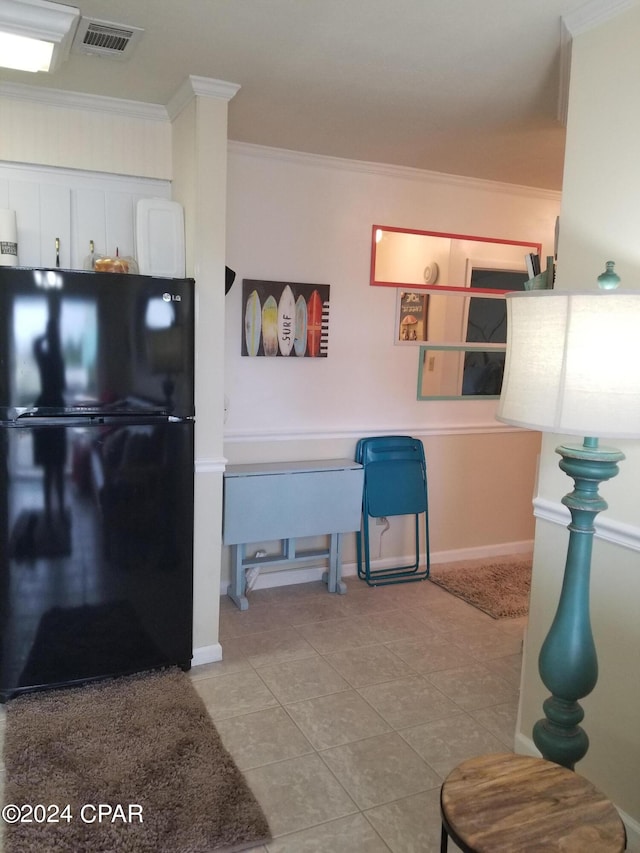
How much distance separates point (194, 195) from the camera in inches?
106

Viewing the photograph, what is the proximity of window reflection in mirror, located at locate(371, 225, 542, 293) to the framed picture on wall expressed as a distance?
6 centimetres

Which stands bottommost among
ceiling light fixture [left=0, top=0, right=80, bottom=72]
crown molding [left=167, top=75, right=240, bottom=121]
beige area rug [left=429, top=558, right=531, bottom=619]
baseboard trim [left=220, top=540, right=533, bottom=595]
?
beige area rug [left=429, top=558, right=531, bottom=619]

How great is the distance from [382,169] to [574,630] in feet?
9.64

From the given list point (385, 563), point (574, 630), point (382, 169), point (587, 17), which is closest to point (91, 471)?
point (574, 630)

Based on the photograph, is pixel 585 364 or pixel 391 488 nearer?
pixel 585 364

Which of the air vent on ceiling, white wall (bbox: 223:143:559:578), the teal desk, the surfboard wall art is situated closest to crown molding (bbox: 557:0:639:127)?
the air vent on ceiling

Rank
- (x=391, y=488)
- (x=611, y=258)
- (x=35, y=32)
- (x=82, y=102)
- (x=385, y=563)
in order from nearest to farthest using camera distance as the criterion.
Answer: (x=611, y=258) → (x=35, y=32) → (x=82, y=102) → (x=391, y=488) → (x=385, y=563)

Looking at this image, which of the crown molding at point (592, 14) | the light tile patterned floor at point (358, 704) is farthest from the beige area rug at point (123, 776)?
the crown molding at point (592, 14)

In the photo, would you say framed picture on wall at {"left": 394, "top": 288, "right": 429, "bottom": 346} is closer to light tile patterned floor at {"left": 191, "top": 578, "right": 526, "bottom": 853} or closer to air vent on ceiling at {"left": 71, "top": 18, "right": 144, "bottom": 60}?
light tile patterned floor at {"left": 191, "top": 578, "right": 526, "bottom": 853}

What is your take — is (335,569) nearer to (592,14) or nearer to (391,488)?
(391,488)

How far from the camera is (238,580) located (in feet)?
11.6

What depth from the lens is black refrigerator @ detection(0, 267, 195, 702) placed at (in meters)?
2.43

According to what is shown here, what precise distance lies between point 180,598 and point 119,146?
6.63ft

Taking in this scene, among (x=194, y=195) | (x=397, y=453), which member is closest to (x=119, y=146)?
(x=194, y=195)
